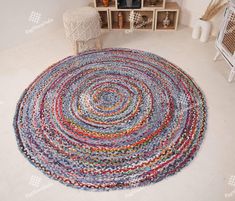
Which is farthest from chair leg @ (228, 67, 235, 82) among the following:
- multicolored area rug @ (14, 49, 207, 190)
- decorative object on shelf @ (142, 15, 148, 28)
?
decorative object on shelf @ (142, 15, 148, 28)

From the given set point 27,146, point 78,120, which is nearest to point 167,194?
point 78,120

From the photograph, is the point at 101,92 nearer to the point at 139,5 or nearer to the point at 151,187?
the point at 151,187

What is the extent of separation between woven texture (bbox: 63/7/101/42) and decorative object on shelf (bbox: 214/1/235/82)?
111 cm

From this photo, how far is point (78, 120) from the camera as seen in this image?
1979 millimetres

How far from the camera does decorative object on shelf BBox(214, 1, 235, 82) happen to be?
2.13 meters

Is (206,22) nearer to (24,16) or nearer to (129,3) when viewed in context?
(129,3)

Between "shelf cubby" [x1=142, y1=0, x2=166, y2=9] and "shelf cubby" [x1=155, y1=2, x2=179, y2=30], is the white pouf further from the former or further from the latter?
"shelf cubby" [x1=155, y1=2, x2=179, y2=30]

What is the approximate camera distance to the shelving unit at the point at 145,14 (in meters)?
2.77

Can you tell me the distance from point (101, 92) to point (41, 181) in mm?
882

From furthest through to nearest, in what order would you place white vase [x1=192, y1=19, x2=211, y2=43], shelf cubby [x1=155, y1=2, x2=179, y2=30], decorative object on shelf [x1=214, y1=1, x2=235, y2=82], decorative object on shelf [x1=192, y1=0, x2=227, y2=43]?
1. shelf cubby [x1=155, y1=2, x2=179, y2=30]
2. white vase [x1=192, y1=19, x2=211, y2=43]
3. decorative object on shelf [x1=192, y1=0, x2=227, y2=43]
4. decorative object on shelf [x1=214, y1=1, x2=235, y2=82]

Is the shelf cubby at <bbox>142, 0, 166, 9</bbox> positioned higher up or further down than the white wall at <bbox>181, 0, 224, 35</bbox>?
higher up

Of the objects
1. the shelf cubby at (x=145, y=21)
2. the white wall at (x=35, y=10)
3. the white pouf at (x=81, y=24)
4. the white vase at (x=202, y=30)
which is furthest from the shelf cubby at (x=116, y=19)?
the white vase at (x=202, y=30)

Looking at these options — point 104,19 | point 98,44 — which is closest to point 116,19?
point 104,19

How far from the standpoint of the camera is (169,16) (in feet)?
9.73
